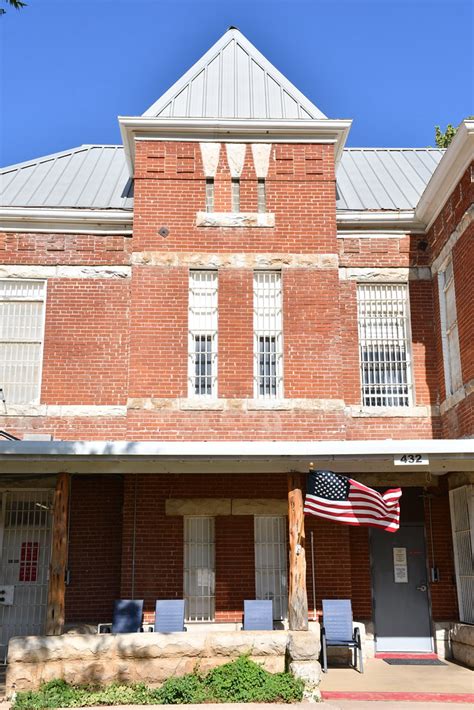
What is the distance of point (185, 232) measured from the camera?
13.4 metres

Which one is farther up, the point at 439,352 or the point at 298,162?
the point at 298,162

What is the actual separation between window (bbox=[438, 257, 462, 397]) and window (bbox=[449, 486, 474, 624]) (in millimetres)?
1814

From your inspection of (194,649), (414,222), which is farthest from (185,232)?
(194,649)

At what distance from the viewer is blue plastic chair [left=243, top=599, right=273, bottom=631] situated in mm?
10859

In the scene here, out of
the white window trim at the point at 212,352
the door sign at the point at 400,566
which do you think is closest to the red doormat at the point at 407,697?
the door sign at the point at 400,566

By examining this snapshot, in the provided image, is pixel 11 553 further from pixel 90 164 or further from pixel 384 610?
pixel 90 164

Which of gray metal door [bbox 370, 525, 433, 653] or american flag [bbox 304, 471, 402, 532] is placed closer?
american flag [bbox 304, 471, 402, 532]

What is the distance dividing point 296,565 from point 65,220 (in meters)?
7.66

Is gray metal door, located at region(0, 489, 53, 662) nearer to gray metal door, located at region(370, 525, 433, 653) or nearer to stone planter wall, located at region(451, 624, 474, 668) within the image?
gray metal door, located at region(370, 525, 433, 653)

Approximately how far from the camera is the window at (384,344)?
44.0 feet

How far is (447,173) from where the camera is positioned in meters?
12.5

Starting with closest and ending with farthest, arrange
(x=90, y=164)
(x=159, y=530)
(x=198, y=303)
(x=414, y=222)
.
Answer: (x=159, y=530) → (x=198, y=303) → (x=414, y=222) → (x=90, y=164)

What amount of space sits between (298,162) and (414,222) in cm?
249

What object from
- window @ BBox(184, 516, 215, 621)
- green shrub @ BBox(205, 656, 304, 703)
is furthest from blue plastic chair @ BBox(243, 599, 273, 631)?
green shrub @ BBox(205, 656, 304, 703)
